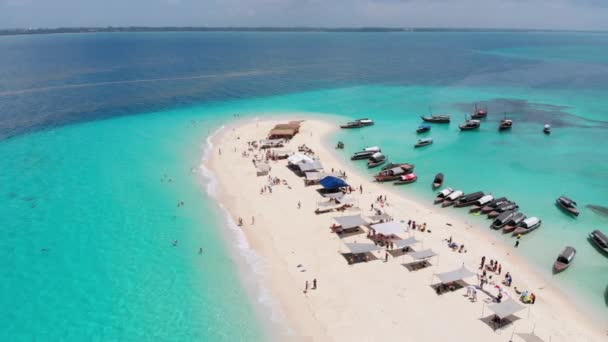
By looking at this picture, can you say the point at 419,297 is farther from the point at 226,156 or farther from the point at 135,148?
the point at 135,148

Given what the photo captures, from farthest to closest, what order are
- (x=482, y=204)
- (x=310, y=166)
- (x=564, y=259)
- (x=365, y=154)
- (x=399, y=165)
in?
(x=365, y=154) → (x=399, y=165) → (x=310, y=166) → (x=482, y=204) → (x=564, y=259)

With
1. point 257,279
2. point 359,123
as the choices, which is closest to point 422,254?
point 257,279

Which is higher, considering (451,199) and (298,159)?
(298,159)

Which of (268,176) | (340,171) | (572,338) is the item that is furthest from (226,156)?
(572,338)

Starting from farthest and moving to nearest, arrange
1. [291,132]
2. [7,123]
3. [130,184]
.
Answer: [7,123], [291,132], [130,184]

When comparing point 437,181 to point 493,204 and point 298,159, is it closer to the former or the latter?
point 493,204
